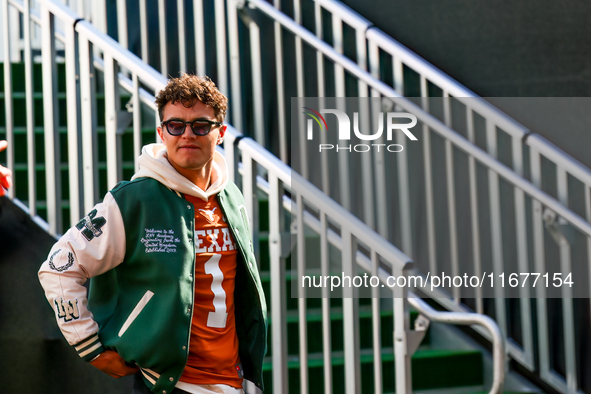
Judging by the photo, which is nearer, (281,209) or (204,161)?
(204,161)

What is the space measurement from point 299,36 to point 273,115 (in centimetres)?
65

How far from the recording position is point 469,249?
3475 mm

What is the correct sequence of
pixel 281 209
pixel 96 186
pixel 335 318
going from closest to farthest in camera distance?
1. pixel 281 209
2. pixel 96 186
3. pixel 335 318

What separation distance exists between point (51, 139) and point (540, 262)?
2308mm

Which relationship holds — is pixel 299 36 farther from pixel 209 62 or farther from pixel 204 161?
pixel 204 161

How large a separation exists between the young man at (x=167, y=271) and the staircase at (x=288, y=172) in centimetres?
41

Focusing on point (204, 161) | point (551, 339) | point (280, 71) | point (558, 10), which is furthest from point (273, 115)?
point (204, 161)

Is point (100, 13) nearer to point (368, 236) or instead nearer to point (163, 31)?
point (163, 31)

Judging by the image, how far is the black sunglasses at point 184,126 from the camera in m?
1.77

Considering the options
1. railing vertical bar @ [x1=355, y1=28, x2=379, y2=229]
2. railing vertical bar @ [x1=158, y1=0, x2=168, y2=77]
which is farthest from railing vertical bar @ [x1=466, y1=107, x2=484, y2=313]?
railing vertical bar @ [x1=158, y1=0, x2=168, y2=77]

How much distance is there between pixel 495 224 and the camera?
127 inches

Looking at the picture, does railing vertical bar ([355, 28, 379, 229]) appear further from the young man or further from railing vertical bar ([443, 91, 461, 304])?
the young man

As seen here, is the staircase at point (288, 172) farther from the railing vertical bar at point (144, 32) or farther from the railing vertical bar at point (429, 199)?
the railing vertical bar at point (144, 32)

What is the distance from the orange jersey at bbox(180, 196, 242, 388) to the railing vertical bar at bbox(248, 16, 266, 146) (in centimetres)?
208
